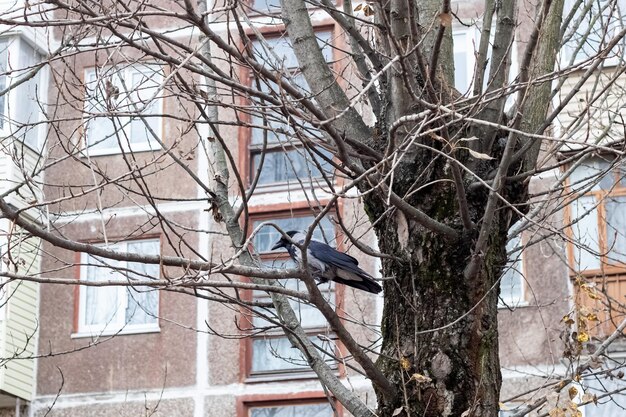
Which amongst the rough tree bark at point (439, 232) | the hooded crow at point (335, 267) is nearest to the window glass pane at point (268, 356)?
the hooded crow at point (335, 267)

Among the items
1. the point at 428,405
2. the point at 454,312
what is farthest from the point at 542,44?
the point at 428,405

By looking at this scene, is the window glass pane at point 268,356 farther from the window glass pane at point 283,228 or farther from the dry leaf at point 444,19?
the dry leaf at point 444,19

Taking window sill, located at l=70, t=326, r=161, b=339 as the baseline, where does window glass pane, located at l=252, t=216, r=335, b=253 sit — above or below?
above

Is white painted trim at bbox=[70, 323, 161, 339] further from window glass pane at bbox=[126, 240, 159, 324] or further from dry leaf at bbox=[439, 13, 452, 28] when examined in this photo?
dry leaf at bbox=[439, 13, 452, 28]

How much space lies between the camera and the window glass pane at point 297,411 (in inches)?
676

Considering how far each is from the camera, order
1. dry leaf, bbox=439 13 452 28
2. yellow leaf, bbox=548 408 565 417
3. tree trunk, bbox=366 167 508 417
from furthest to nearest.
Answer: yellow leaf, bbox=548 408 565 417 → tree trunk, bbox=366 167 508 417 → dry leaf, bbox=439 13 452 28

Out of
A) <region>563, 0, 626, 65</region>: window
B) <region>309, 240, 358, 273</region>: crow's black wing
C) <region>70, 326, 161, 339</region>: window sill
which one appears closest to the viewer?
<region>563, 0, 626, 65</region>: window

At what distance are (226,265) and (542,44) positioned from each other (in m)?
3.02

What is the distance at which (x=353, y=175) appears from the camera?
23.3ft

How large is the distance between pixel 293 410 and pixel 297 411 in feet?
0.20

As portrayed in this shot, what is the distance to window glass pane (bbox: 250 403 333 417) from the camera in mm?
17172

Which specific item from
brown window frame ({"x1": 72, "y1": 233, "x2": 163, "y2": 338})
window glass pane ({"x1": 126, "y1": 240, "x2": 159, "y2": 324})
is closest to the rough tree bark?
brown window frame ({"x1": 72, "y1": 233, "x2": 163, "y2": 338})

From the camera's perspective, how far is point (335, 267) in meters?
8.92

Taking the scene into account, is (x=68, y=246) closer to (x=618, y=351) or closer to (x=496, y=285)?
(x=496, y=285)
